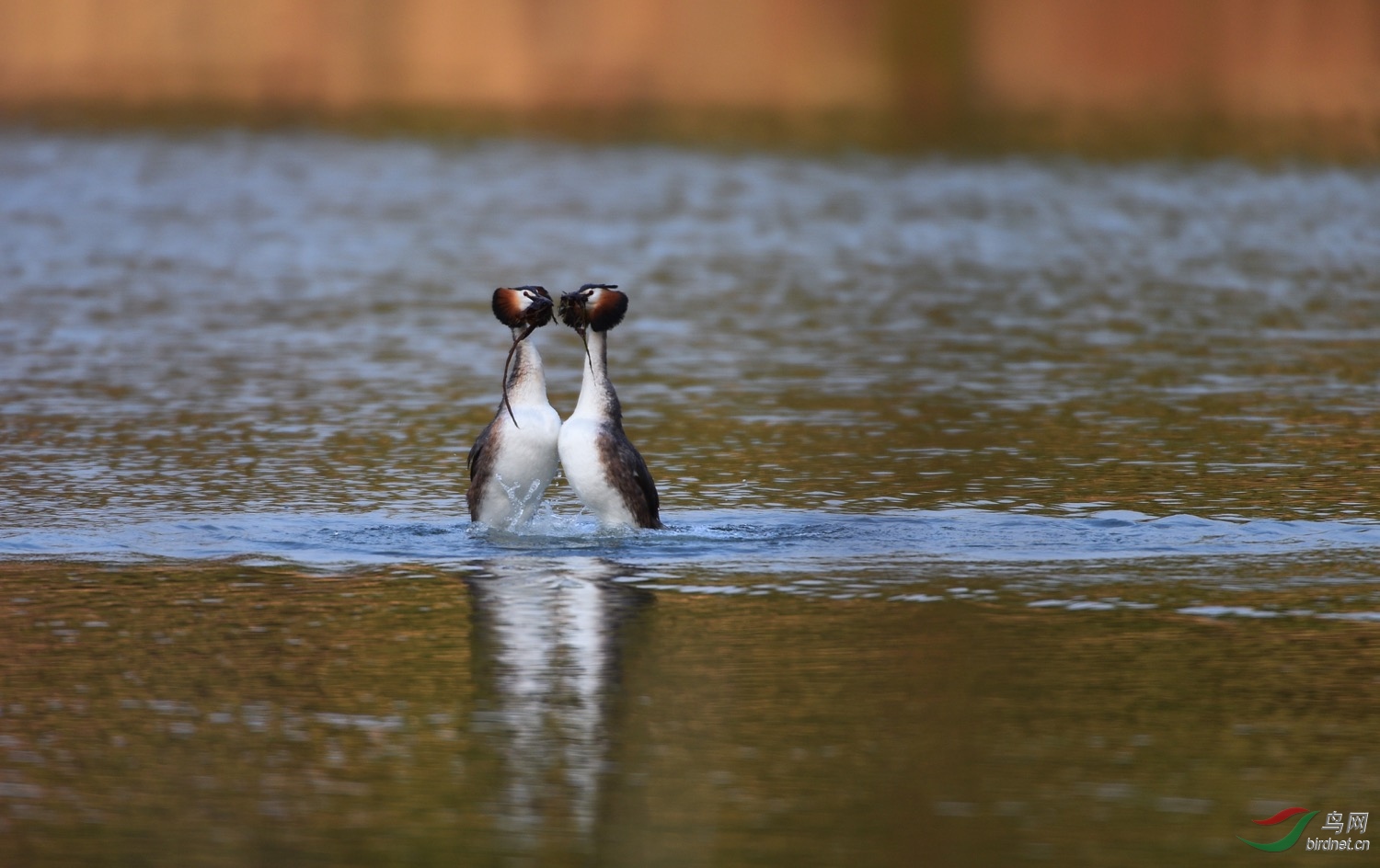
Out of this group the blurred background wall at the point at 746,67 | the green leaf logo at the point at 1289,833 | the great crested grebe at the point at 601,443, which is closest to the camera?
the green leaf logo at the point at 1289,833

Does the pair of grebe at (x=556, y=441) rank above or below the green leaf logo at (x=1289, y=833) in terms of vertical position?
above

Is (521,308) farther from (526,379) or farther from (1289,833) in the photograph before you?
(1289,833)

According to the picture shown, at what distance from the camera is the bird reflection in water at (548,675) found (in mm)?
8367

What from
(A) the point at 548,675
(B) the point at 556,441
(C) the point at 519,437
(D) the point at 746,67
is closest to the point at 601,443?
(B) the point at 556,441

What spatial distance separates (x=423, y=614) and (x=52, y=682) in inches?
79.6

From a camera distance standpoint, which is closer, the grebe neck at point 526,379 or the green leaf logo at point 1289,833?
the green leaf logo at point 1289,833

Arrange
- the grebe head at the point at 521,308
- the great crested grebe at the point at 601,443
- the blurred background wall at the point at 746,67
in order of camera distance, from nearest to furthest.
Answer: the great crested grebe at the point at 601,443, the grebe head at the point at 521,308, the blurred background wall at the point at 746,67

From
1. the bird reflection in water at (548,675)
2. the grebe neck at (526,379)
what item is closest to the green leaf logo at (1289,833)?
the bird reflection in water at (548,675)

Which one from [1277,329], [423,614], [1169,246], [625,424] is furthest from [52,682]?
[1169,246]

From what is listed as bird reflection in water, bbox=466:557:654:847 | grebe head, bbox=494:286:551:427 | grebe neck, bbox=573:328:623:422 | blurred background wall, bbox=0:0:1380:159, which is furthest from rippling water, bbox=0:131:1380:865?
blurred background wall, bbox=0:0:1380:159
